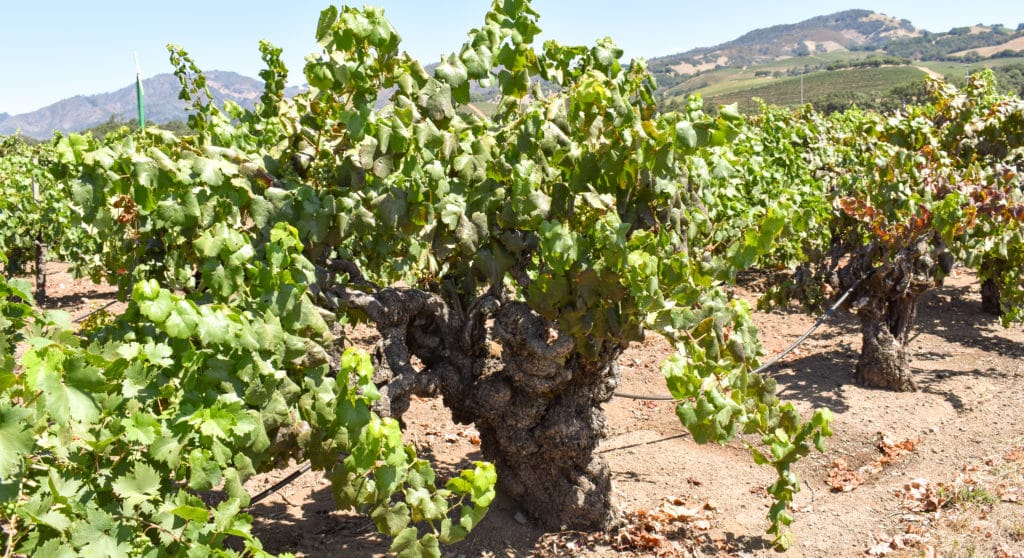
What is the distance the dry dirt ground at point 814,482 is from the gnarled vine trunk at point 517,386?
0.22 meters

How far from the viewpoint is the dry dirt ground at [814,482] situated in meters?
4.04

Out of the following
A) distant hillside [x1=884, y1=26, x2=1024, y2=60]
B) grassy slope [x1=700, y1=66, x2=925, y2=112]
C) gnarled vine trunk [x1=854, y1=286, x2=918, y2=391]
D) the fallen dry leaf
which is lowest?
the fallen dry leaf

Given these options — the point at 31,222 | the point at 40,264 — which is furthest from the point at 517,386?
the point at 40,264

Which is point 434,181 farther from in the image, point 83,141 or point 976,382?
point 976,382

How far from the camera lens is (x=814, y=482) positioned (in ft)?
16.3

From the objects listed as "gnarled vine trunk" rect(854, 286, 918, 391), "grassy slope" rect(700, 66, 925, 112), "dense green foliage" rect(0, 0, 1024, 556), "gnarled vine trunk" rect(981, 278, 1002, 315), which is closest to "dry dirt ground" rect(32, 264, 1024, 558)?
"gnarled vine trunk" rect(854, 286, 918, 391)

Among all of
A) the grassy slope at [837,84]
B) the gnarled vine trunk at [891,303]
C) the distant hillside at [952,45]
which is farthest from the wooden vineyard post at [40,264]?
the distant hillside at [952,45]

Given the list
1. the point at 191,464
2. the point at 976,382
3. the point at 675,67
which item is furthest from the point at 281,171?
the point at 675,67

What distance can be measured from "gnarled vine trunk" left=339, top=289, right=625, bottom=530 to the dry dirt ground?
0.73 ft

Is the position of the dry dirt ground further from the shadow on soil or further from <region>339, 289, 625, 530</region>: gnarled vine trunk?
<region>339, 289, 625, 530</region>: gnarled vine trunk

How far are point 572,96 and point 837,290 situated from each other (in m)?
4.72

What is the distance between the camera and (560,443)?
3932 millimetres

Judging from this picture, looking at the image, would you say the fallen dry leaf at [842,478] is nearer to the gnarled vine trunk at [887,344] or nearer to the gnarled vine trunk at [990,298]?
the gnarled vine trunk at [887,344]

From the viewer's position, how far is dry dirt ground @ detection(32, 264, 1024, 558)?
4035 millimetres
